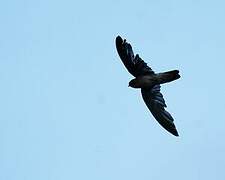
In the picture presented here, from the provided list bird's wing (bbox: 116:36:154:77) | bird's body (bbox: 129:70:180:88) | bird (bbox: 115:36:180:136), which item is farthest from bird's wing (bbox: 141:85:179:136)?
bird's wing (bbox: 116:36:154:77)

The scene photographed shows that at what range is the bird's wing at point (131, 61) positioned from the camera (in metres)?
9.43

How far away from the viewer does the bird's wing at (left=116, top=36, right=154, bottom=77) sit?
9430 mm

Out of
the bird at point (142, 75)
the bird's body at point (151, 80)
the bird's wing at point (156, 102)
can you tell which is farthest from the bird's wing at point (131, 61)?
the bird's wing at point (156, 102)

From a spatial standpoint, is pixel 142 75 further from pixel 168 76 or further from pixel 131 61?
pixel 168 76

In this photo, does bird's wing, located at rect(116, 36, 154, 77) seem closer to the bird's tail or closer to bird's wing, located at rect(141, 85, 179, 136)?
the bird's tail

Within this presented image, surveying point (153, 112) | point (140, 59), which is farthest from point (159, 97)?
point (140, 59)

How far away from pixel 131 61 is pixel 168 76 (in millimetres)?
1222

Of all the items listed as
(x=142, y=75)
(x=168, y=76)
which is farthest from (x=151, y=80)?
(x=168, y=76)

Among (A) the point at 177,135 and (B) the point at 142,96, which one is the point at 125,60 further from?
(A) the point at 177,135

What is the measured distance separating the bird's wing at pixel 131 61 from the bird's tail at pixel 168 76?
38 centimetres

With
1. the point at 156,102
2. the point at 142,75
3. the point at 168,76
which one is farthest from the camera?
the point at 156,102

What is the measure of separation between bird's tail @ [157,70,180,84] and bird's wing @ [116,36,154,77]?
0.38 metres

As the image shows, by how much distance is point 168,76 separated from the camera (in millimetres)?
8758

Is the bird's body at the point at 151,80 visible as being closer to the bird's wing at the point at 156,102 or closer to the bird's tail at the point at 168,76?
the bird's tail at the point at 168,76
